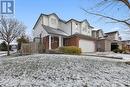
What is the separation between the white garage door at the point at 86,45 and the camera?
31906 mm

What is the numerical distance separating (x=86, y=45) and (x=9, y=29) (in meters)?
14.8

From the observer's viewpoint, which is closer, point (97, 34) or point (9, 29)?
point (9, 29)

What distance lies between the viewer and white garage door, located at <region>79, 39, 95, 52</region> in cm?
3191

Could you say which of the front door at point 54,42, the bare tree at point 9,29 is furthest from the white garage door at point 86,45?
the bare tree at point 9,29

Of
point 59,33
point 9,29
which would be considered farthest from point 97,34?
point 9,29

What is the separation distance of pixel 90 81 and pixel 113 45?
38.5 m

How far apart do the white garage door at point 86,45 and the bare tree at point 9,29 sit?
1284cm

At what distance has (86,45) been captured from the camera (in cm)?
3309

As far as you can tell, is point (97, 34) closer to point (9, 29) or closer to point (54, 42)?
point (54, 42)

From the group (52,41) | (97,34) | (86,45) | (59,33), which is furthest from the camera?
(97,34)

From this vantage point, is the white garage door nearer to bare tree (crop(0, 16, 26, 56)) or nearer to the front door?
the front door

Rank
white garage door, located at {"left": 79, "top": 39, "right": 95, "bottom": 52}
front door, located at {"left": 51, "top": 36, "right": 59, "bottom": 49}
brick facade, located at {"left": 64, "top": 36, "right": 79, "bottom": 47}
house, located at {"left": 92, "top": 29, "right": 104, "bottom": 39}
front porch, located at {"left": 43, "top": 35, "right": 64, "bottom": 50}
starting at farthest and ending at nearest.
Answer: house, located at {"left": 92, "top": 29, "right": 104, "bottom": 39} < white garage door, located at {"left": 79, "top": 39, "right": 95, "bottom": 52} < brick facade, located at {"left": 64, "top": 36, "right": 79, "bottom": 47} < front door, located at {"left": 51, "top": 36, "right": 59, "bottom": 49} < front porch, located at {"left": 43, "top": 35, "right": 64, "bottom": 50}

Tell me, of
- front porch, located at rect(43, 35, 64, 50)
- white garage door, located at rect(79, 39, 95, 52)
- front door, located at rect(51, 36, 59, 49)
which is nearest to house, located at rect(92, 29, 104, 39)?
white garage door, located at rect(79, 39, 95, 52)

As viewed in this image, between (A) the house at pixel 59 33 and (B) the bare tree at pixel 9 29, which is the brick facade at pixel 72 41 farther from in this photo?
(B) the bare tree at pixel 9 29
